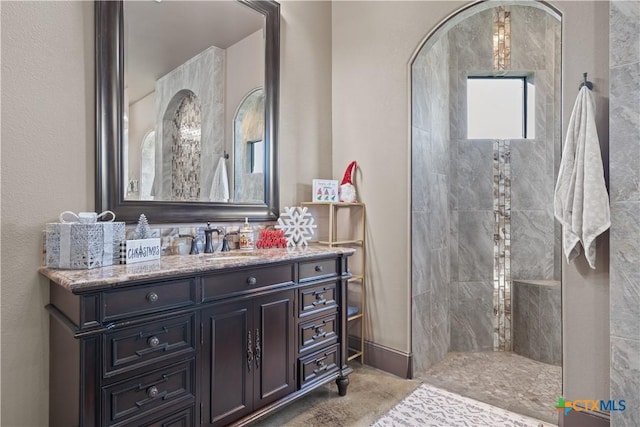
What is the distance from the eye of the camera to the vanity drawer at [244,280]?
177cm

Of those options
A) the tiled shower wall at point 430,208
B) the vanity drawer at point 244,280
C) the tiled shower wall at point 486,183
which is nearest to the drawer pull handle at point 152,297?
the vanity drawer at point 244,280

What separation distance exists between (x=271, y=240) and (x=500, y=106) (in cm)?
275

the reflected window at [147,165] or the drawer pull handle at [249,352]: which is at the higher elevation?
the reflected window at [147,165]

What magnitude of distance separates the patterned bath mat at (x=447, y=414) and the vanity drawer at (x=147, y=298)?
1.38 m

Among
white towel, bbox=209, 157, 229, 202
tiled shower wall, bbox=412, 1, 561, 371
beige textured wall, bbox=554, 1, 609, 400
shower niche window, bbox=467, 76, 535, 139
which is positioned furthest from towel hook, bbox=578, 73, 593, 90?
white towel, bbox=209, 157, 229, 202

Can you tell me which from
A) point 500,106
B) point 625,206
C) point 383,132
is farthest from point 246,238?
point 500,106

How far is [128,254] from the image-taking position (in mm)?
1775

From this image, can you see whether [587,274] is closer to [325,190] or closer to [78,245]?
[325,190]

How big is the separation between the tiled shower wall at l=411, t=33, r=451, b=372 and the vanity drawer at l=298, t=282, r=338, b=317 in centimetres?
72

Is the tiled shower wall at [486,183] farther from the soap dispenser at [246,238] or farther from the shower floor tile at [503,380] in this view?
the soap dispenser at [246,238]

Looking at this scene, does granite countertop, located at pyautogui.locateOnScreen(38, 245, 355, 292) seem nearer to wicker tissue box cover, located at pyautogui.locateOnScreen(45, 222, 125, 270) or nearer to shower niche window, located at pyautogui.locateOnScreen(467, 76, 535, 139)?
wicker tissue box cover, located at pyautogui.locateOnScreen(45, 222, 125, 270)

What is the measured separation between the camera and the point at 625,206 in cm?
178

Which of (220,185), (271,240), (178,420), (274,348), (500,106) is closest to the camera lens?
(178,420)

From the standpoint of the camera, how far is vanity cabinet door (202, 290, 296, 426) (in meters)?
1.77
